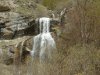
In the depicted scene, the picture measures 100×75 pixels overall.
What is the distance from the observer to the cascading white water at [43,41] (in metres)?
34.7

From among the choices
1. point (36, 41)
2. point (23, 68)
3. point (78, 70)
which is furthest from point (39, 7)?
point (78, 70)

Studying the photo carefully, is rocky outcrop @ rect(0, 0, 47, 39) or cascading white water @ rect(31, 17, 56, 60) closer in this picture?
cascading white water @ rect(31, 17, 56, 60)

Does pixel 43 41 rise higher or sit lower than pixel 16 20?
lower

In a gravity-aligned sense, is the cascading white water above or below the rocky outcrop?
below

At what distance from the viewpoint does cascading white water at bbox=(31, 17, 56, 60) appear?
114 ft

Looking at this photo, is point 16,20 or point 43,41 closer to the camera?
point 43,41

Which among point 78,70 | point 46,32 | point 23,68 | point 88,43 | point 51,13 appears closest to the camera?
point 78,70

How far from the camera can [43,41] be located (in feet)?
118

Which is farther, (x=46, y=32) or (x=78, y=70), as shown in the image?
(x=46, y=32)

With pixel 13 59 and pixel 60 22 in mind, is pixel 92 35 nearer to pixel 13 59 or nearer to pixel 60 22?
pixel 60 22

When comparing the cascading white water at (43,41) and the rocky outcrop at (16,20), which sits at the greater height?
the rocky outcrop at (16,20)

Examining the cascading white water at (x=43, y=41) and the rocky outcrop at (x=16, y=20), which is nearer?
the cascading white water at (x=43, y=41)

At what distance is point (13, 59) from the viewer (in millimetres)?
34375

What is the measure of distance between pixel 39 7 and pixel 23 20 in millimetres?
5182
